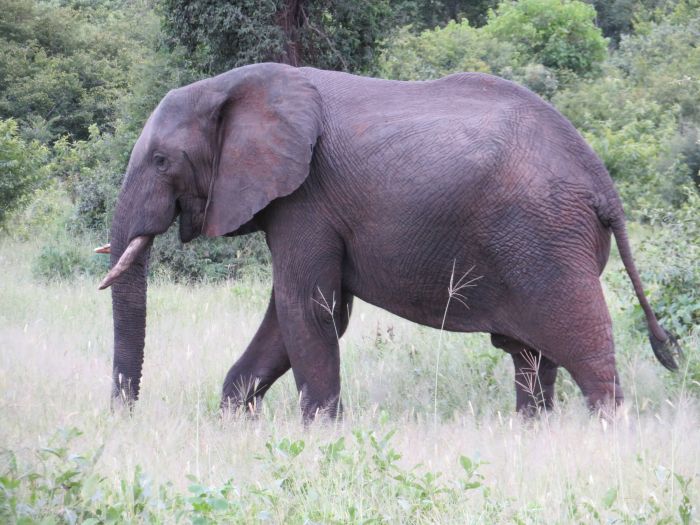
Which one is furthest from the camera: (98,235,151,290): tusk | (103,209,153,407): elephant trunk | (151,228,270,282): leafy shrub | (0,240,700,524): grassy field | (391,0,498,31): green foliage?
(391,0,498,31): green foliage

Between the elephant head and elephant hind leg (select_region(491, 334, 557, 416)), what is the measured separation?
154cm

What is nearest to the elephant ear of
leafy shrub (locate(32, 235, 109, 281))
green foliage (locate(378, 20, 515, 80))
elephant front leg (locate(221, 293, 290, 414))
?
elephant front leg (locate(221, 293, 290, 414))

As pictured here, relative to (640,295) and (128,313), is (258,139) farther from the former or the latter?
(640,295)

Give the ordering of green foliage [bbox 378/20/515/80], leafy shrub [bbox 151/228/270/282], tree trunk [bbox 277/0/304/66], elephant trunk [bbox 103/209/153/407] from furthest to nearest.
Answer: green foliage [bbox 378/20/515/80] → tree trunk [bbox 277/0/304/66] → leafy shrub [bbox 151/228/270/282] → elephant trunk [bbox 103/209/153/407]

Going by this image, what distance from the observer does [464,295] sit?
5418mm

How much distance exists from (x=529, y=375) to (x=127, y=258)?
228 cm

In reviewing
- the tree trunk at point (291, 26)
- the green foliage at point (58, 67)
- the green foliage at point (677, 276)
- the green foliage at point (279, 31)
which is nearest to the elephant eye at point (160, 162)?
the green foliage at point (677, 276)

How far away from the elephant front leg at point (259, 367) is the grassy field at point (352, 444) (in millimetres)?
245

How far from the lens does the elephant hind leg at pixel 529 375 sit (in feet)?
18.8

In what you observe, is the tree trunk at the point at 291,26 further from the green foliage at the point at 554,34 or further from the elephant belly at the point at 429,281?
the green foliage at the point at 554,34

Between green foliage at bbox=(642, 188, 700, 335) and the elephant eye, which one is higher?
the elephant eye

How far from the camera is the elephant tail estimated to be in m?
5.24

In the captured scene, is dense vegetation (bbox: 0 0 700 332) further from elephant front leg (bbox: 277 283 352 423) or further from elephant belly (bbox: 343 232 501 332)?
elephant front leg (bbox: 277 283 352 423)

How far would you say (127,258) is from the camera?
5711mm
